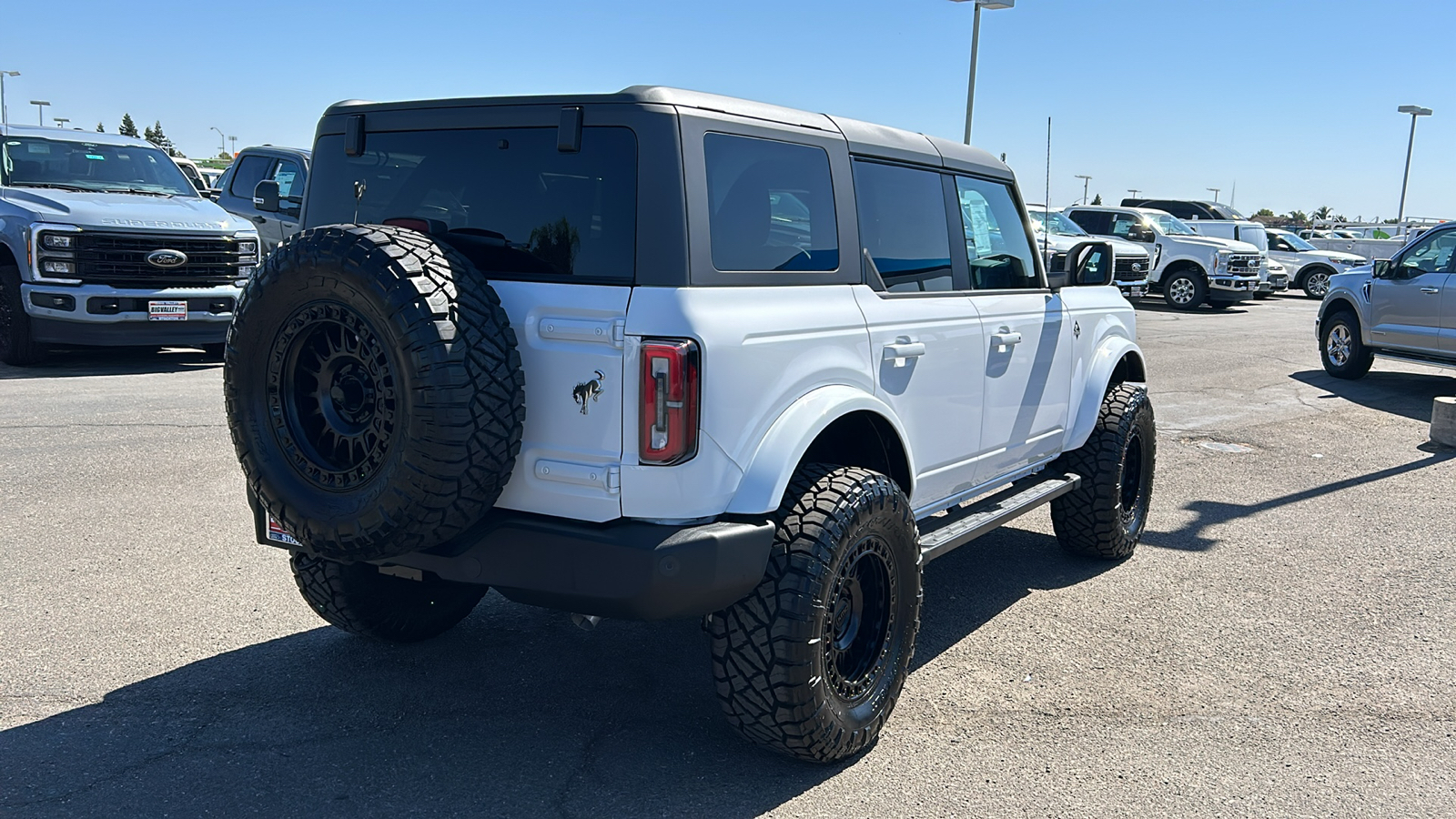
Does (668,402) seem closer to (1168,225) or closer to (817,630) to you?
(817,630)

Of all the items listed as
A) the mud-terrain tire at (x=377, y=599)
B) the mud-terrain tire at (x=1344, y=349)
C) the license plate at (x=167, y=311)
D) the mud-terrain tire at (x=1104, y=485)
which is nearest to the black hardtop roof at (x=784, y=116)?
the mud-terrain tire at (x=1104, y=485)

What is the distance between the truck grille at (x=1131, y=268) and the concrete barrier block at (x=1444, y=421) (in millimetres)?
13024

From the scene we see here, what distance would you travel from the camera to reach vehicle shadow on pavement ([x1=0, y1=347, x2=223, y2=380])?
11031 millimetres

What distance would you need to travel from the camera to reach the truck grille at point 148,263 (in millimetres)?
10609

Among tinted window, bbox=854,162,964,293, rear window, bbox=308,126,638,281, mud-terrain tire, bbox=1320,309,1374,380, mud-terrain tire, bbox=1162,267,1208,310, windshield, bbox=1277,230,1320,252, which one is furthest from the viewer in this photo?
windshield, bbox=1277,230,1320,252

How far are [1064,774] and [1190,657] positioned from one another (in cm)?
132

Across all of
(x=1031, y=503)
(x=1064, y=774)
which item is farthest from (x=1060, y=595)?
(x=1064, y=774)

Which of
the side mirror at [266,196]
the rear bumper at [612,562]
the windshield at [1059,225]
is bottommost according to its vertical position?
the rear bumper at [612,562]

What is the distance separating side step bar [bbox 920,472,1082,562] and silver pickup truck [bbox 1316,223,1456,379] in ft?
27.5

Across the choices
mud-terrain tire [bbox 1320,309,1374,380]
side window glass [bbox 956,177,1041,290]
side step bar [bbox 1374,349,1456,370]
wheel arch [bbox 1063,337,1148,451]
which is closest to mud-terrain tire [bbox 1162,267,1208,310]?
mud-terrain tire [bbox 1320,309,1374,380]

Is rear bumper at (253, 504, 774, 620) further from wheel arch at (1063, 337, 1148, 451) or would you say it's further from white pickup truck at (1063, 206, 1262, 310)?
white pickup truck at (1063, 206, 1262, 310)

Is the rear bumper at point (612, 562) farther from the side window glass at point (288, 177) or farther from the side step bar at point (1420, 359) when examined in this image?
the side window glass at point (288, 177)

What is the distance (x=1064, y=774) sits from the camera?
12.1 ft

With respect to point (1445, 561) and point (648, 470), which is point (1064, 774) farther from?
point (1445, 561)
